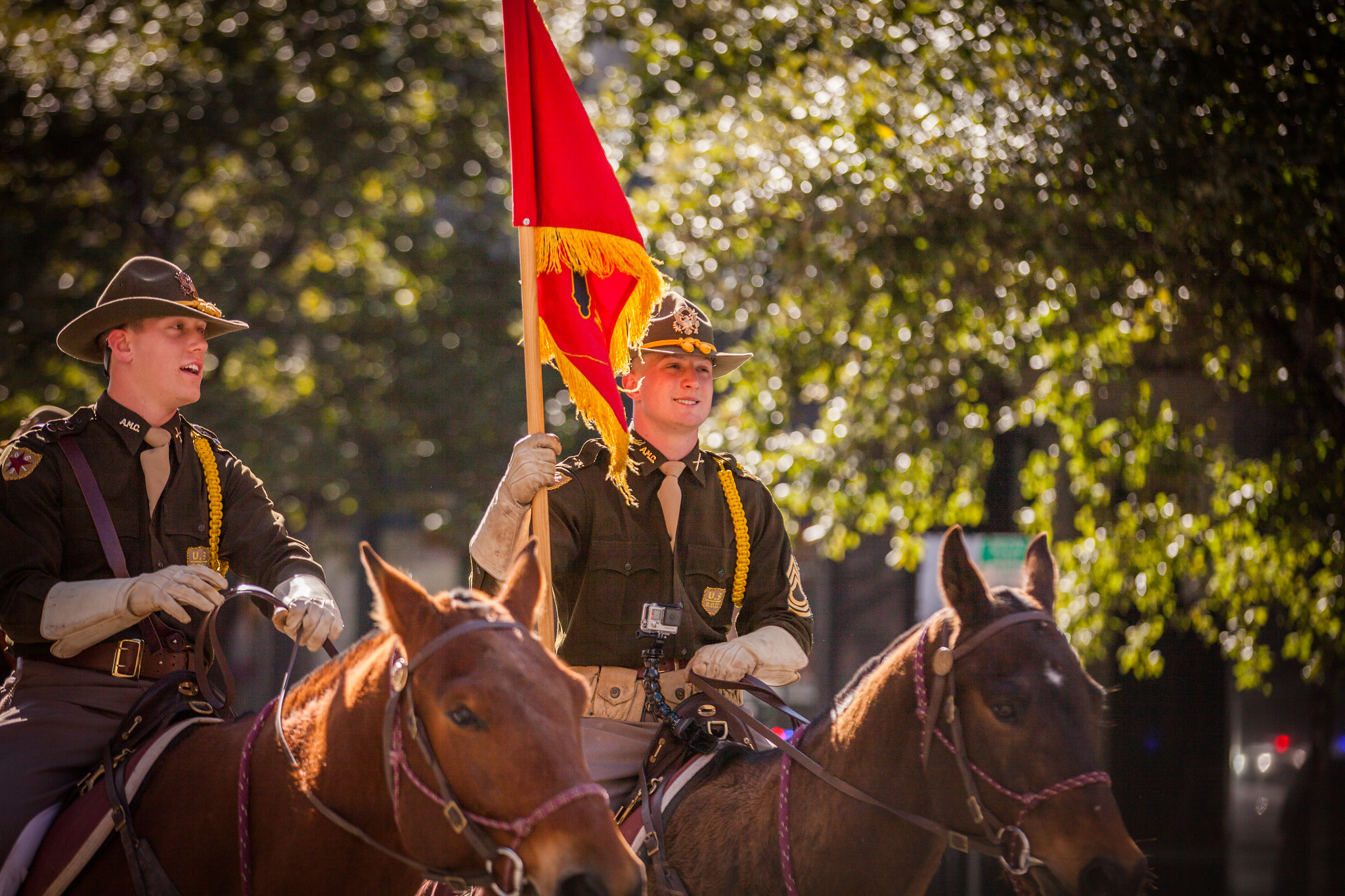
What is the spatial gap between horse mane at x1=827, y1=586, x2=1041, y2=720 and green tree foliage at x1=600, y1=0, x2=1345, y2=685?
13.3 feet

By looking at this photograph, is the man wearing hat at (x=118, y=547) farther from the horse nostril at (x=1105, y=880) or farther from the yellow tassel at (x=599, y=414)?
the horse nostril at (x=1105, y=880)

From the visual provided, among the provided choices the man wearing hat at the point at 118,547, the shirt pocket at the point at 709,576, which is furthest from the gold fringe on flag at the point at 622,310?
the man wearing hat at the point at 118,547

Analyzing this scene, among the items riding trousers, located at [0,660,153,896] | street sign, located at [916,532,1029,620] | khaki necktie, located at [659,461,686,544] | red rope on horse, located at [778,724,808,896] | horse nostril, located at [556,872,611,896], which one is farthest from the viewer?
street sign, located at [916,532,1029,620]

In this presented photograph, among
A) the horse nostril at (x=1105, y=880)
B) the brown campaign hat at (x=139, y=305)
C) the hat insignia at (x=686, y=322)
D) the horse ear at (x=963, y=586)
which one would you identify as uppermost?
the brown campaign hat at (x=139, y=305)

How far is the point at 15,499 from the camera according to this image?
3141 millimetres

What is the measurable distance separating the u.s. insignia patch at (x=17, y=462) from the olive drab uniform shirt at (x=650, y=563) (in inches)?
56.8

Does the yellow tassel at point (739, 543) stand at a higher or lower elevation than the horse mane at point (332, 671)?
lower

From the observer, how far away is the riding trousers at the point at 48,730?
2912 millimetres

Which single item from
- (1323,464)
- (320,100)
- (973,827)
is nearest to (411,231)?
(320,100)

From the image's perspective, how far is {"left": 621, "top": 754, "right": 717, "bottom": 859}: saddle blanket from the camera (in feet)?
11.3

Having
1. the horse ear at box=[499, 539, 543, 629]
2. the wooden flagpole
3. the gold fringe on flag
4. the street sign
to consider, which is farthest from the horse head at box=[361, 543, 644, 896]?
the street sign

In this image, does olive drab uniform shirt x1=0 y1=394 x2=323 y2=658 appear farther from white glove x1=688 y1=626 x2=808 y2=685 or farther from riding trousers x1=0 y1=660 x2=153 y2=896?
white glove x1=688 y1=626 x2=808 y2=685

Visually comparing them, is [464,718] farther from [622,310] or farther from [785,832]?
[622,310]

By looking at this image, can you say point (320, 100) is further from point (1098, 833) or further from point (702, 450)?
point (1098, 833)
